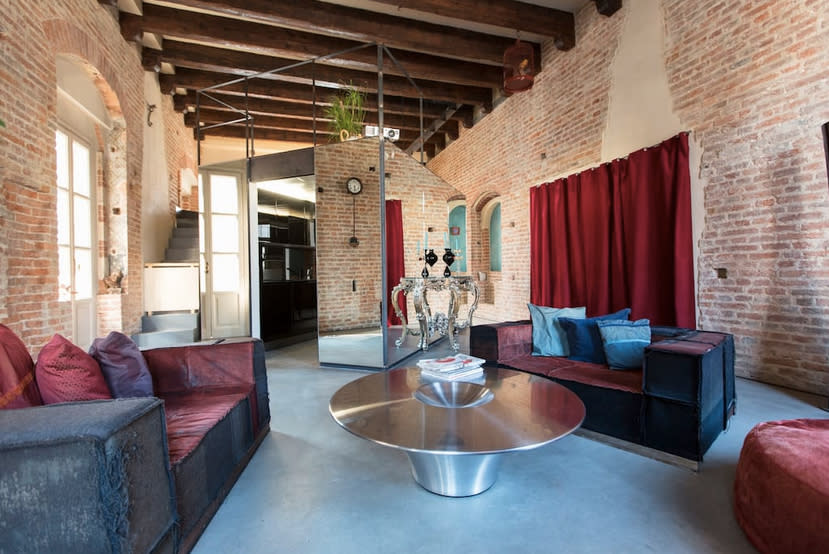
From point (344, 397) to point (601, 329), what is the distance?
1919 mm

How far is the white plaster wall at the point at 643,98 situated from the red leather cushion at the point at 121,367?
4.72 meters

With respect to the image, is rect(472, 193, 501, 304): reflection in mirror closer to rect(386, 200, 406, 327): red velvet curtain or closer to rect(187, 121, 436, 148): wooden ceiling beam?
rect(187, 121, 436, 148): wooden ceiling beam

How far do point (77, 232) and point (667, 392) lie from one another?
5.87m

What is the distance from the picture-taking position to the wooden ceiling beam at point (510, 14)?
15.7 feet

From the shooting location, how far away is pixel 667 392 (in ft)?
7.23

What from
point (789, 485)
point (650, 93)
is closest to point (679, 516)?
point (789, 485)

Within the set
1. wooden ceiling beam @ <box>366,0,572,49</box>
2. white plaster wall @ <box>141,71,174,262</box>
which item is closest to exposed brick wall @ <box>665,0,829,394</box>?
wooden ceiling beam @ <box>366,0,572,49</box>

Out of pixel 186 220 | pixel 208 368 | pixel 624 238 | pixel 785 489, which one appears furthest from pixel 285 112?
pixel 785 489

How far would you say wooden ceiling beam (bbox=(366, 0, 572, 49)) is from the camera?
4793mm

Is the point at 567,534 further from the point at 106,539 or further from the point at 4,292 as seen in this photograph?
the point at 4,292

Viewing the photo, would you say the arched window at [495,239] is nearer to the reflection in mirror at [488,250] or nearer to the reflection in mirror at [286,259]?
the reflection in mirror at [488,250]

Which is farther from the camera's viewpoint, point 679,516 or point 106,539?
point 679,516

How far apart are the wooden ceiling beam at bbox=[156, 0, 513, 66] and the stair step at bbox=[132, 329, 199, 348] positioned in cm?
405

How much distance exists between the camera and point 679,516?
180cm
